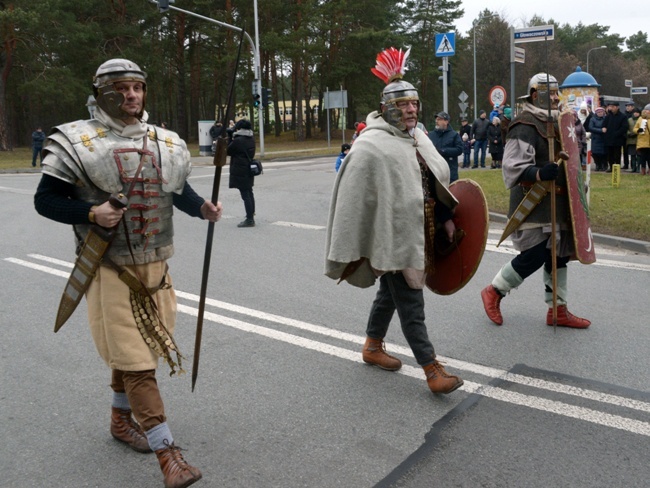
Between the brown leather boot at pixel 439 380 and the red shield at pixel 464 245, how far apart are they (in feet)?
1.84

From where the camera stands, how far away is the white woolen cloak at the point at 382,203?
393 centimetres

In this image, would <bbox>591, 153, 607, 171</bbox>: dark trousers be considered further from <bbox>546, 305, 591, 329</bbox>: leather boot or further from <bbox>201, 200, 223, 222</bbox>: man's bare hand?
<bbox>201, 200, 223, 222</bbox>: man's bare hand

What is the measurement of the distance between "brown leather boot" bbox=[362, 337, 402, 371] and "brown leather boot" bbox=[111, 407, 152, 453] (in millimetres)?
1600

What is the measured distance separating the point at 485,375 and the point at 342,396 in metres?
0.94

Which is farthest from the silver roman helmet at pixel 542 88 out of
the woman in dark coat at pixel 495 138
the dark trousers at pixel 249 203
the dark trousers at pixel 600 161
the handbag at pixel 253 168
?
the woman in dark coat at pixel 495 138

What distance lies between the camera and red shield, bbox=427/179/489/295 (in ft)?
13.6

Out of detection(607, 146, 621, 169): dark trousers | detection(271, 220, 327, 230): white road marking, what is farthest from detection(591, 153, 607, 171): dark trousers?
detection(271, 220, 327, 230): white road marking

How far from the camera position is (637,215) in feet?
33.2

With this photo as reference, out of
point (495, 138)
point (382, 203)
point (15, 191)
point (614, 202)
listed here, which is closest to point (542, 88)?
point (382, 203)

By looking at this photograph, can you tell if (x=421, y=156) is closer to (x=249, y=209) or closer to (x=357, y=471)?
(x=357, y=471)

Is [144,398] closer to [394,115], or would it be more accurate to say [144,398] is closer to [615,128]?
[394,115]

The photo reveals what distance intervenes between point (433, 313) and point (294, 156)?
25374 millimetres

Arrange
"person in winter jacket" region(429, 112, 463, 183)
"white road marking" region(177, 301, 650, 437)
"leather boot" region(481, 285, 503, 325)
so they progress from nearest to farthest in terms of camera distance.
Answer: "white road marking" region(177, 301, 650, 437) → "leather boot" region(481, 285, 503, 325) → "person in winter jacket" region(429, 112, 463, 183)

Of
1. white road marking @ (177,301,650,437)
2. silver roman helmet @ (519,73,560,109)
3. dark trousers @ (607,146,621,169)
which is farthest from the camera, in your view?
dark trousers @ (607,146,621,169)
